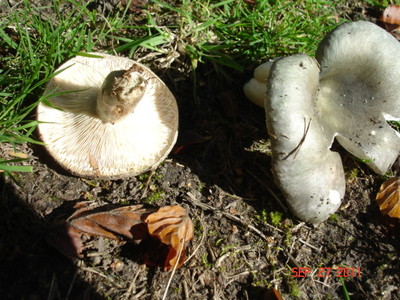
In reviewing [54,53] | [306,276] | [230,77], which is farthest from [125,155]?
[306,276]

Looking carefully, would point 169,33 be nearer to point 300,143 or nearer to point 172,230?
point 300,143

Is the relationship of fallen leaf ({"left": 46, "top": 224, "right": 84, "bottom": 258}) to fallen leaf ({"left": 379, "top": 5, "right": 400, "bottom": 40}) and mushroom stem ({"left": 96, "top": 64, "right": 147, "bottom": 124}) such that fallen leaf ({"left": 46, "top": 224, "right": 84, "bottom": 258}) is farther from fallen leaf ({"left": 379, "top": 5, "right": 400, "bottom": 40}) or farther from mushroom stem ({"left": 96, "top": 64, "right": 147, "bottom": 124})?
fallen leaf ({"left": 379, "top": 5, "right": 400, "bottom": 40})

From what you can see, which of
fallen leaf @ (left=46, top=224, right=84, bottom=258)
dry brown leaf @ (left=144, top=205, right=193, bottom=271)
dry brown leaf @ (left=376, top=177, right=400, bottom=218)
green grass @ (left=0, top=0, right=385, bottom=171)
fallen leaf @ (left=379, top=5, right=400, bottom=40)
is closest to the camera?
fallen leaf @ (left=46, top=224, right=84, bottom=258)

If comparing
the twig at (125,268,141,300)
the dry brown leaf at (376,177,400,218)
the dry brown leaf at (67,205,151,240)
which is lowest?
the twig at (125,268,141,300)

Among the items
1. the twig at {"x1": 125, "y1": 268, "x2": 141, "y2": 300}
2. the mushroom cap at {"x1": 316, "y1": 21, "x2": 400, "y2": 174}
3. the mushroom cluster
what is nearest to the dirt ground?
the twig at {"x1": 125, "y1": 268, "x2": 141, "y2": 300}

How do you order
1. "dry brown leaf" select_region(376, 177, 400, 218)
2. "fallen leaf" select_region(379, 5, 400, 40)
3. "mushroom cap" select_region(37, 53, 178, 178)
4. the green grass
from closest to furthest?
1. "mushroom cap" select_region(37, 53, 178, 178)
2. the green grass
3. "dry brown leaf" select_region(376, 177, 400, 218)
4. "fallen leaf" select_region(379, 5, 400, 40)
